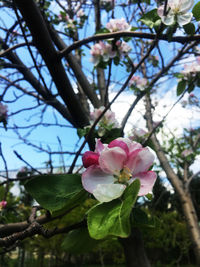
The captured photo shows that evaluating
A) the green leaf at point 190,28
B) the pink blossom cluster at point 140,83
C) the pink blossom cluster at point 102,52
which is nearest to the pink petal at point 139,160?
the green leaf at point 190,28

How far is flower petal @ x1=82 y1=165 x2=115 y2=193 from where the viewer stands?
393 mm

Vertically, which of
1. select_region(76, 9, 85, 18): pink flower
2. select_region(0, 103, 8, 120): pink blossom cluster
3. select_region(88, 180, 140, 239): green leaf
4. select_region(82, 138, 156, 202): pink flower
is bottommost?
select_region(88, 180, 140, 239): green leaf

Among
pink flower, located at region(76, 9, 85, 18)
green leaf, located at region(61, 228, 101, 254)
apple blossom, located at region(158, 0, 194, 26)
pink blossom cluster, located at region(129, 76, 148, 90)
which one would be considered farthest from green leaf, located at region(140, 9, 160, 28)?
pink flower, located at region(76, 9, 85, 18)

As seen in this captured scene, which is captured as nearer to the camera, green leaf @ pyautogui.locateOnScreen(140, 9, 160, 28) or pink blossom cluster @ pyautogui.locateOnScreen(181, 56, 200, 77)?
green leaf @ pyautogui.locateOnScreen(140, 9, 160, 28)

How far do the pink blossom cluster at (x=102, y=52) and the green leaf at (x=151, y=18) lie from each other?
0.49 metres

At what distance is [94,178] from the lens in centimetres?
41

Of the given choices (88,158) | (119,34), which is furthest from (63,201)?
(119,34)

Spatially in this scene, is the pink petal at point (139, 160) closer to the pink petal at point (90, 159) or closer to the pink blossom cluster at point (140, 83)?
the pink petal at point (90, 159)

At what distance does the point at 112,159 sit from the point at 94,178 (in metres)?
0.04

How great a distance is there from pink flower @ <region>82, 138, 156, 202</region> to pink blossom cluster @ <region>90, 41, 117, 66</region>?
1.09 metres

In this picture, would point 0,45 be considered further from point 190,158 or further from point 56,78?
point 190,158

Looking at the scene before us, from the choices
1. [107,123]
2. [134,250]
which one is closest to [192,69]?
[107,123]

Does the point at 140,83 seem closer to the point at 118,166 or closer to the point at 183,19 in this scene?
the point at 183,19

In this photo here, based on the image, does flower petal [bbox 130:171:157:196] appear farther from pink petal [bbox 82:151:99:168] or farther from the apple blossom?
the apple blossom
